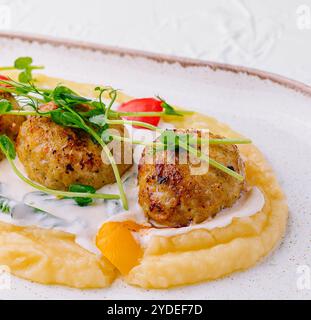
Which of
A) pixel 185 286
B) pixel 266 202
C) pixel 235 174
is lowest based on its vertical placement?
pixel 185 286

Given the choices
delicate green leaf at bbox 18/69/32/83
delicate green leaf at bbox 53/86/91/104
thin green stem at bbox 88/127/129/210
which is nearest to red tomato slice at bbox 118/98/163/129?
delicate green leaf at bbox 18/69/32/83

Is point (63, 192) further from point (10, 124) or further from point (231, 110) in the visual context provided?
point (231, 110)

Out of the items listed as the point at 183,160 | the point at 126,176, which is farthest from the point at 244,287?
the point at 126,176

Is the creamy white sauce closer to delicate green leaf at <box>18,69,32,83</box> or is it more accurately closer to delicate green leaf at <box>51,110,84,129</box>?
delicate green leaf at <box>51,110,84,129</box>

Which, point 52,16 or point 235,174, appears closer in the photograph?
point 235,174

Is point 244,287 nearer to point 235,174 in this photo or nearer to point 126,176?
point 235,174

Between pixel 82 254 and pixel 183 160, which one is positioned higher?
pixel 183 160
